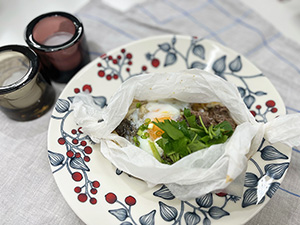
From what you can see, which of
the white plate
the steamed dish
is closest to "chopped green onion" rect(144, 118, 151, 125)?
the steamed dish

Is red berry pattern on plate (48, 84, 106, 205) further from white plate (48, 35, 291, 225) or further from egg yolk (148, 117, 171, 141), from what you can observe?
egg yolk (148, 117, 171, 141)

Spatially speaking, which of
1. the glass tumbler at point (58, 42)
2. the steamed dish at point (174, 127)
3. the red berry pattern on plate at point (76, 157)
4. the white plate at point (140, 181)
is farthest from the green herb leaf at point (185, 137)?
the glass tumbler at point (58, 42)

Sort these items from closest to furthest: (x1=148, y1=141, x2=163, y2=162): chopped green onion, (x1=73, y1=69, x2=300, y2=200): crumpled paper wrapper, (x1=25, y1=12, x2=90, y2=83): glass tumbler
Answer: (x1=73, y1=69, x2=300, y2=200): crumpled paper wrapper < (x1=148, y1=141, x2=163, y2=162): chopped green onion < (x1=25, y1=12, x2=90, y2=83): glass tumbler

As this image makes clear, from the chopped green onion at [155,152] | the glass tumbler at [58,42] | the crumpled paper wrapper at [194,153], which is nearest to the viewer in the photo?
the crumpled paper wrapper at [194,153]

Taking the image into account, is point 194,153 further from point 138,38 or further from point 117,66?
point 138,38

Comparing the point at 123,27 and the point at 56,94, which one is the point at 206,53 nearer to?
the point at 123,27

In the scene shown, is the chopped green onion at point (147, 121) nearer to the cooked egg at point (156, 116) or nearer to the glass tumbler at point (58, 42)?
the cooked egg at point (156, 116)
